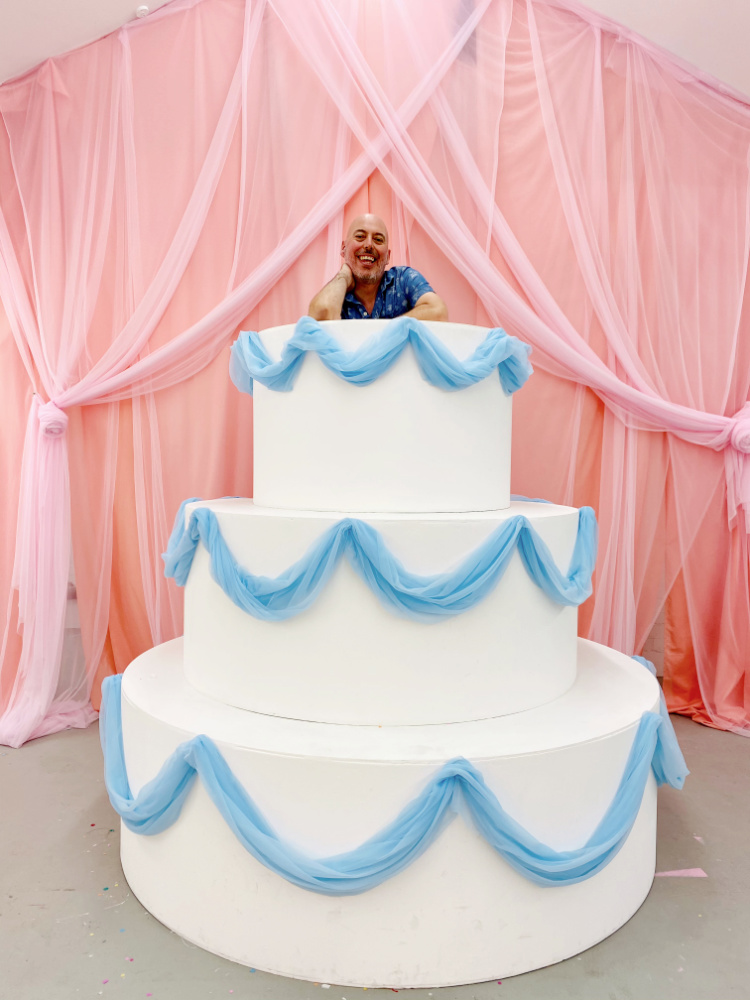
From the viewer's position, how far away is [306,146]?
11.1ft

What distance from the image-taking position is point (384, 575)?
193cm

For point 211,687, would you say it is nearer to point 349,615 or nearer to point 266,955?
point 349,615

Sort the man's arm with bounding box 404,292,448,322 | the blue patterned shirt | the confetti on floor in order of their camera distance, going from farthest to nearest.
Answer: the blue patterned shirt
the man's arm with bounding box 404,292,448,322
the confetti on floor

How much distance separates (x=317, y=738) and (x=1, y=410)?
99.8 inches

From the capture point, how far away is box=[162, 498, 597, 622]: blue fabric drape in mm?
1948

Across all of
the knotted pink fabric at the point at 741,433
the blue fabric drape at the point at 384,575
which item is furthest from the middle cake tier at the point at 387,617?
the knotted pink fabric at the point at 741,433

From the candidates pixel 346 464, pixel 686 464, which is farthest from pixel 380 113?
pixel 686 464

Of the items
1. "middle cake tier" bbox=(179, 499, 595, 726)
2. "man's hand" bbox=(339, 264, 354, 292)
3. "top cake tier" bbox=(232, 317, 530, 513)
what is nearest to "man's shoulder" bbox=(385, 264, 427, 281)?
"man's hand" bbox=(339, 264, 354, 292)

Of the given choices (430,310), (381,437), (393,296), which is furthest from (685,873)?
(393,296)

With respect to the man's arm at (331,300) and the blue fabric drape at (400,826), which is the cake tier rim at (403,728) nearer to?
the blue fabric drape at (400,826)

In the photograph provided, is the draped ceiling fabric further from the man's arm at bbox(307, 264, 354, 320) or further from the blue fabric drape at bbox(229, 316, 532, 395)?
the blue fabric drape at bbox(229, 316, 532, 395)

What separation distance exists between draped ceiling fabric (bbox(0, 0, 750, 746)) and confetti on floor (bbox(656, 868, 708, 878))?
1.34 meters

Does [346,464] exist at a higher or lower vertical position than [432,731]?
higher

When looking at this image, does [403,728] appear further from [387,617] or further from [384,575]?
[384,575]
